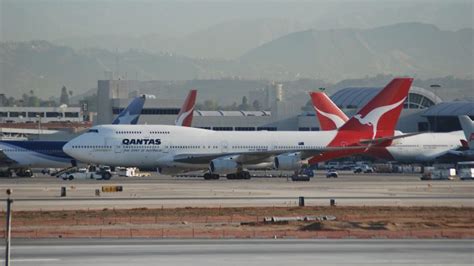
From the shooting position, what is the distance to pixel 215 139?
9600cm

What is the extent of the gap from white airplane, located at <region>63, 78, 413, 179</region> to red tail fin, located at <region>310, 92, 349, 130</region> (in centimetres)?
1892

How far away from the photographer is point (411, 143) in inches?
4405

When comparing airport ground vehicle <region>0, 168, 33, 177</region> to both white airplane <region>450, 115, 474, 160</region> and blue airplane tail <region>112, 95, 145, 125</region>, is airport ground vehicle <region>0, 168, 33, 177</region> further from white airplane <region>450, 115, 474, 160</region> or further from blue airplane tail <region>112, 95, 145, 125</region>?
white airplane <region>450, 115, 474, 160</region>

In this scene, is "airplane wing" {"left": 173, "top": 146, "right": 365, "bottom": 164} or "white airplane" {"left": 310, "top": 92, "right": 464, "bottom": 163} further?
"white airplane" {"left": 310, "top": 92, "right": 464, "bottom": 163}

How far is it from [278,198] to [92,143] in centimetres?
3383

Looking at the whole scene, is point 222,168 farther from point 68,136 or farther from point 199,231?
point 68,136

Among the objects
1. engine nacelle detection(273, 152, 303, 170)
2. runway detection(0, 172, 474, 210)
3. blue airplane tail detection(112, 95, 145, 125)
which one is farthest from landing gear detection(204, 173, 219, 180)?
blue airplane tail detection(112, 95, 145, 125)

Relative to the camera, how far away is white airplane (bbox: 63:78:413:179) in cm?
9388

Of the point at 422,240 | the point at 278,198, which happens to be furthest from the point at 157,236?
the point at 278,198

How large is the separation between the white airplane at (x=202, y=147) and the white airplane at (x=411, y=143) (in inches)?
459

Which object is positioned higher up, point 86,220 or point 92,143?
point 92,143

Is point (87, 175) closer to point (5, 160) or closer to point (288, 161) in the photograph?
point (5, 160)

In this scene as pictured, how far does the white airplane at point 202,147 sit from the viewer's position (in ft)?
308

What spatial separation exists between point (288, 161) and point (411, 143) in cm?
2302
